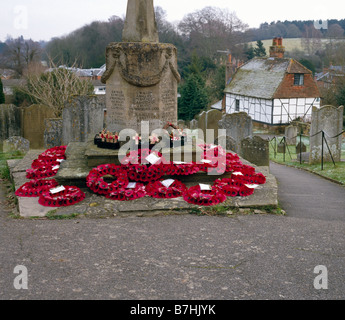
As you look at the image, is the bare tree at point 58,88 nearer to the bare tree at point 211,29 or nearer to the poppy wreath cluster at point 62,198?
the poppy wreath cluster at point 62,198

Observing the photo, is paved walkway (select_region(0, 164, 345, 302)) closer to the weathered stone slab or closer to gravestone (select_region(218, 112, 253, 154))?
the weathered stone slab

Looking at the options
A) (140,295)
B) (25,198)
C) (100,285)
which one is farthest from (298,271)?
(25,198)

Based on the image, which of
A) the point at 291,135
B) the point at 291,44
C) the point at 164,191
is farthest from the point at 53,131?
the point at 291,44

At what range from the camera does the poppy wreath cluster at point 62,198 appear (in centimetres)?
653

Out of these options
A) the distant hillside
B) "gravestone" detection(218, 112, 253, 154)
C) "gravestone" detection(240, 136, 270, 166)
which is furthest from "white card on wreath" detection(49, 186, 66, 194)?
the distant hillside

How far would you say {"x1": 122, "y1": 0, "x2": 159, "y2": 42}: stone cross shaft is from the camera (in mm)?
8188

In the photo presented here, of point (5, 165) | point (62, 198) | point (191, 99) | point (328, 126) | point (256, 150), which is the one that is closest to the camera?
point (62, 198)

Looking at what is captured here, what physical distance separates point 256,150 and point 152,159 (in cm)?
478

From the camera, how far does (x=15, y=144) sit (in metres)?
13.8

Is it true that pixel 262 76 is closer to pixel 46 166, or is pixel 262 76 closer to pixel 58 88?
pixel 58 88

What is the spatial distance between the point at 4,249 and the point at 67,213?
1.40 meters

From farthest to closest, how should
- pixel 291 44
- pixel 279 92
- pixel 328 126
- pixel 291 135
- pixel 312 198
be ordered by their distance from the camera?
pixel 291 44 → pixel 279 92 → pixel 291 135 → pixel 328 126 → pixel 312 198

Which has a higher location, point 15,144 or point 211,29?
point 211,29
